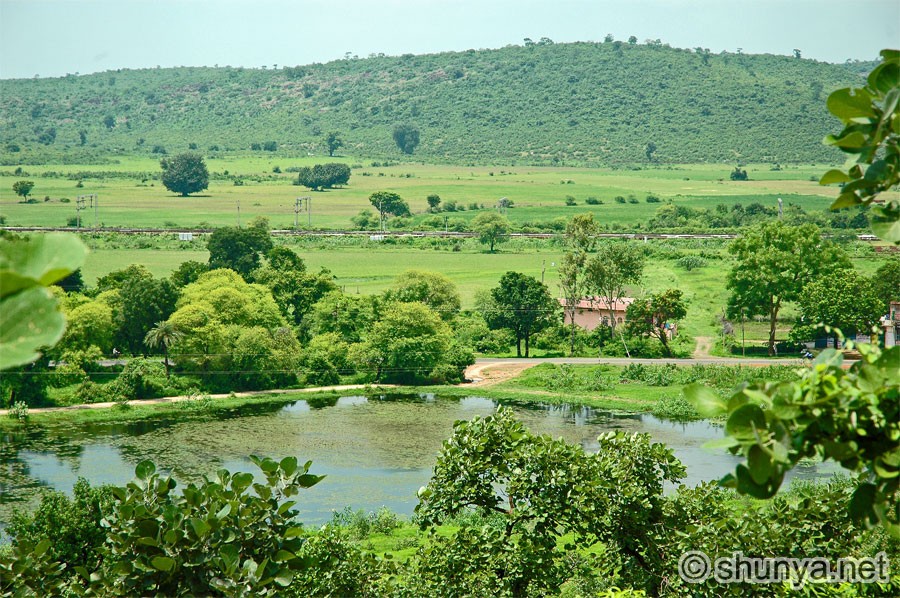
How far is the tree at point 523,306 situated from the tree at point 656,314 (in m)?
3.09

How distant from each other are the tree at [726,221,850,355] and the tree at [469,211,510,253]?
1956 centimetres

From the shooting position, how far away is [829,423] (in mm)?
1985

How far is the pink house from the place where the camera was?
121ft

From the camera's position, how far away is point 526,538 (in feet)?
24.7

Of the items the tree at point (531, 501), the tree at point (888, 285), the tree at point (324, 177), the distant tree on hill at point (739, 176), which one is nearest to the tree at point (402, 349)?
the tree at point (888, 285)

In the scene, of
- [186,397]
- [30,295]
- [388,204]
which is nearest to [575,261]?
[186,397]

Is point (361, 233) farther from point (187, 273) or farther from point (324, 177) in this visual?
point (324, 177)

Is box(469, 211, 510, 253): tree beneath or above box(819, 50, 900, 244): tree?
beneath

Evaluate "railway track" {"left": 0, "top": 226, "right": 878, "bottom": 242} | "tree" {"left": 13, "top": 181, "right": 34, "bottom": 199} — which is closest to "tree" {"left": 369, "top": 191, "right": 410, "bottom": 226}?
"railway track" {"left": 0, "top": 226, "right": 878, "bottom": 242}

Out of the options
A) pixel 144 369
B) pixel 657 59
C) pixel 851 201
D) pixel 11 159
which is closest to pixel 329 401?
pixel 144 369

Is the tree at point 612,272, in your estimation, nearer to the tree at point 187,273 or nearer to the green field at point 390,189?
the tree at point 187,273

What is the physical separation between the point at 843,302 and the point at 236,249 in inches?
969

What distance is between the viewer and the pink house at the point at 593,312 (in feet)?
121

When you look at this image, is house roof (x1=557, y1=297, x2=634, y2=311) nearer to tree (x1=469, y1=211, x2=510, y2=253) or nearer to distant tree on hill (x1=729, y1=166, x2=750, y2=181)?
tree (x1=469, y1=211, x2=510, y2=253)
